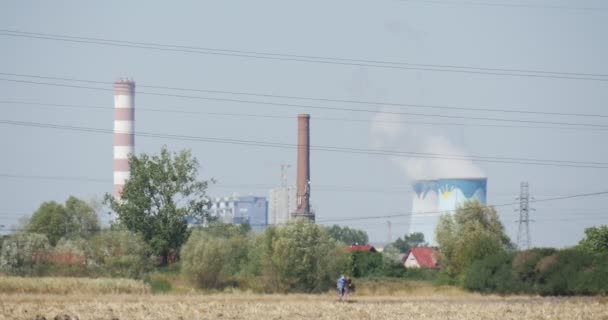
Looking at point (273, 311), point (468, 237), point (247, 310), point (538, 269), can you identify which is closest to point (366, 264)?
point (468, 237)

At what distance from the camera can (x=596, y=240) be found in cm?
7094

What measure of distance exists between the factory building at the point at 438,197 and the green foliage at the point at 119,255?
4641 centimetres

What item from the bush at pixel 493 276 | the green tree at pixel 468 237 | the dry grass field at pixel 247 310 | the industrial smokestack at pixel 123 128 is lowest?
the dry grass field at pixel 247 310

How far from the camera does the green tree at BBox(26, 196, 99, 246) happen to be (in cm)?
10981

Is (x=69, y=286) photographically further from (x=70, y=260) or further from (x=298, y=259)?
(x=298, y=259)

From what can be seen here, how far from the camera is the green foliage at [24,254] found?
73.8 m

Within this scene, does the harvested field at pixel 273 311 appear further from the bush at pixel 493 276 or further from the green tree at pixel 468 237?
the green tree at pixel 468 237

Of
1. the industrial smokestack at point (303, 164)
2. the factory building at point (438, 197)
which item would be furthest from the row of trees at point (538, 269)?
the factory building at point (438, 197)

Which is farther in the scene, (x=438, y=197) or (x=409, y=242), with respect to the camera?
(x=409, y=242)

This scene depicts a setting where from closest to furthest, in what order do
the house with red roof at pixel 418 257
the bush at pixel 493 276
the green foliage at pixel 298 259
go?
1. the bush at pixel 493 276
2. the green foliage at pixel 298 259
3. the house with red roof at pixel 418 257

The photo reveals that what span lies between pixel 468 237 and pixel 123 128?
263 ft

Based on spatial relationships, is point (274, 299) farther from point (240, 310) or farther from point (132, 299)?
point (240, 310)

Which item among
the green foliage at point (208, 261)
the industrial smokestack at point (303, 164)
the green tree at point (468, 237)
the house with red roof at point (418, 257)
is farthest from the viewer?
the house with red roof at point (418, 257)

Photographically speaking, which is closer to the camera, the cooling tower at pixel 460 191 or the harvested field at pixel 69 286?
the harvested field at pixel 69 286
